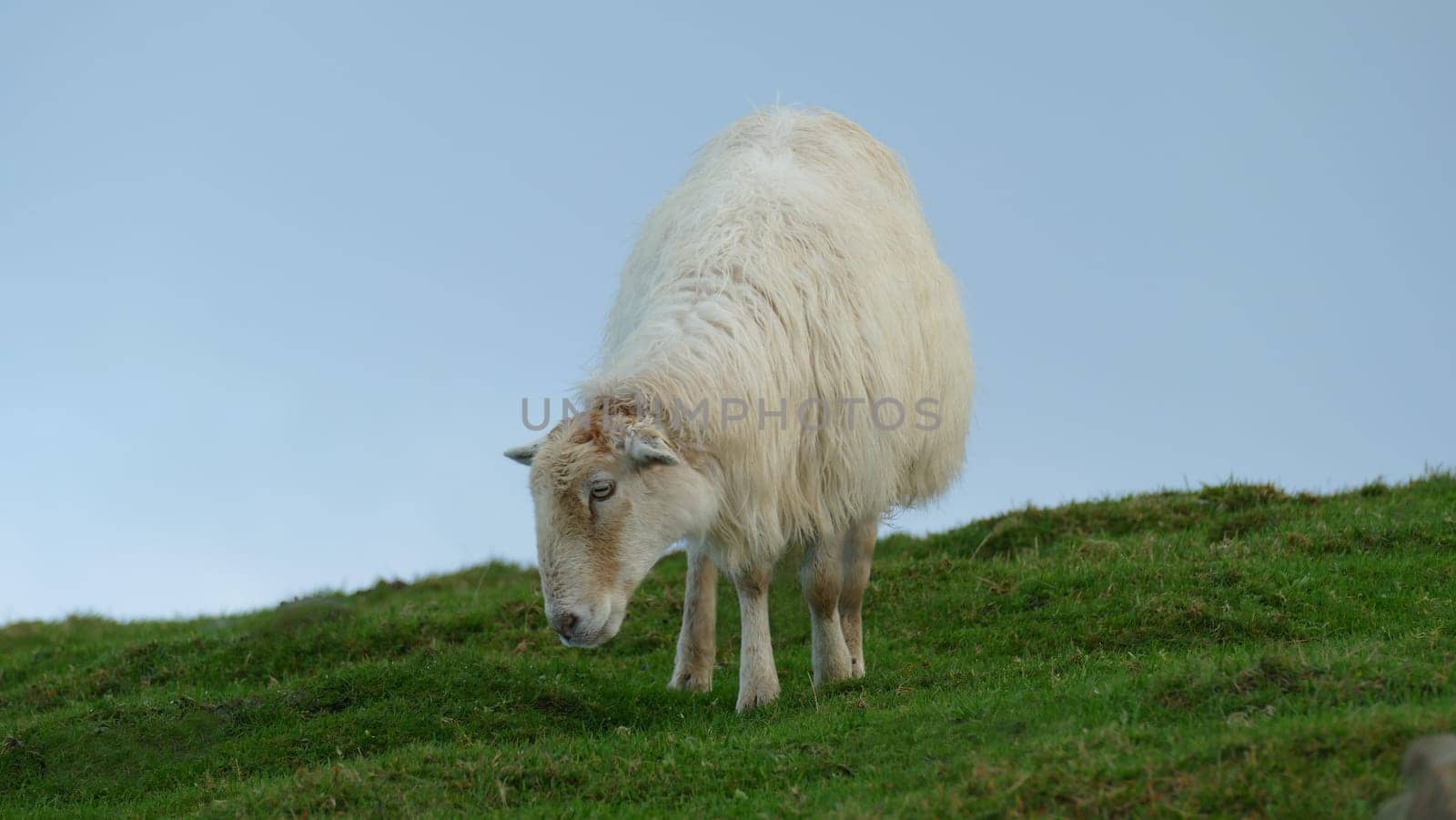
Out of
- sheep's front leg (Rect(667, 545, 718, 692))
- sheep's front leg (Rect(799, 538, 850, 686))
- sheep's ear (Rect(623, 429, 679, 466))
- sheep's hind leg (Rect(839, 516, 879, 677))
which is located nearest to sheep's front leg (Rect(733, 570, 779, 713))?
sheep's front leg (Rect(799, 538, 850, 686))

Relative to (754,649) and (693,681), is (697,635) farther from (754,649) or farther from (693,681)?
(754,649)

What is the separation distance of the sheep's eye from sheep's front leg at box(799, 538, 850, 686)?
1.86 m

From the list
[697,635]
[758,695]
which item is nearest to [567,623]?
[758,695]

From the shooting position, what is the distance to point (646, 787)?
6648 millimetres

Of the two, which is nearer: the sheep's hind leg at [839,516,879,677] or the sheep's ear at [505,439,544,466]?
the sheep's ear at [505,439,544,466]

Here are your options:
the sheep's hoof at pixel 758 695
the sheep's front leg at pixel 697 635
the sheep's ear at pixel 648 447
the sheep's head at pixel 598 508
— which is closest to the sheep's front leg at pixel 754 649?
the sheep's hoof at pixel 758 695

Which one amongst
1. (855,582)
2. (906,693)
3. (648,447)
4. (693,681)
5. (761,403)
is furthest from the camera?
(693,681)

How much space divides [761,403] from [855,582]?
2.12m

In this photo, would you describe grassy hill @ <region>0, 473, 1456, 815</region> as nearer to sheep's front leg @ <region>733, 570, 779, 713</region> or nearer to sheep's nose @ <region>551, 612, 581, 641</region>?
sheep's front leg @ <region>733, 570, 779, 713</region>

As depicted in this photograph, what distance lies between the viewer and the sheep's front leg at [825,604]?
28.0 ft

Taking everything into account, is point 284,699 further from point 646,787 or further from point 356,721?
point 646,787

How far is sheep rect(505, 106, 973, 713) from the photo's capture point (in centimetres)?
711

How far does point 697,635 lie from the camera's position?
31.1 ft

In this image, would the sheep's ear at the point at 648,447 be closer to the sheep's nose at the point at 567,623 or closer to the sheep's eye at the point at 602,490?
the sheep's eye at the point at 602,490
